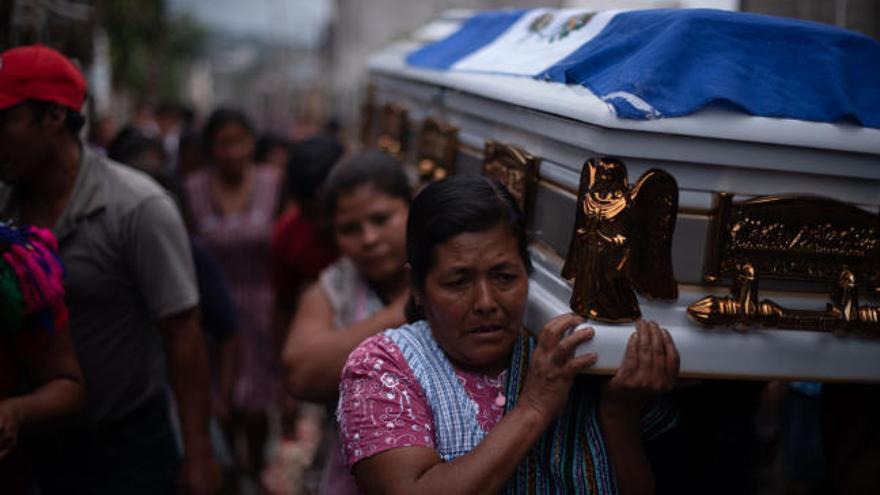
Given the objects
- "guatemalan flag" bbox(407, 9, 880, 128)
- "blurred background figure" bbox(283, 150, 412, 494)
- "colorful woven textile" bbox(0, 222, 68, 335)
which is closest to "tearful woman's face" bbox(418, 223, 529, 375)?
"guatemalan flag" bbox(407, 9, 880, 128)

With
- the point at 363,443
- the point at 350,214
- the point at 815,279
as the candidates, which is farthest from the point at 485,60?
the point at 363,443

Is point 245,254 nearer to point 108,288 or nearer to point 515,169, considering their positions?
point 108,288

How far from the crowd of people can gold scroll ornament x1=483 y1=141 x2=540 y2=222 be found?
0.82 feet

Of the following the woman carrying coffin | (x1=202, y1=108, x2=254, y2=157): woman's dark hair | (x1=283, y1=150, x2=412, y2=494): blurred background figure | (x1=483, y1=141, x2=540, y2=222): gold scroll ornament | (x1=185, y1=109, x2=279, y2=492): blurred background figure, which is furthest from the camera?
(x1=202, y1=108, x2=254, y2=157): woman's dark hair

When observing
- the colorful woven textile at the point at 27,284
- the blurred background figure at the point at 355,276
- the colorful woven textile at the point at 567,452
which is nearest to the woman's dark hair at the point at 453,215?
the colorful woven textile at the point at 567,452

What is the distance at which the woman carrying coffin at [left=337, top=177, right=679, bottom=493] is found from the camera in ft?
5.46

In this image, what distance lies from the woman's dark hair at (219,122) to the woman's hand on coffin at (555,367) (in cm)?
451

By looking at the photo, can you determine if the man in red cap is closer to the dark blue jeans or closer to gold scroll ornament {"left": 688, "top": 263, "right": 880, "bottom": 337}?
the dark blue jeans

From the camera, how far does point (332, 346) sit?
2434mm

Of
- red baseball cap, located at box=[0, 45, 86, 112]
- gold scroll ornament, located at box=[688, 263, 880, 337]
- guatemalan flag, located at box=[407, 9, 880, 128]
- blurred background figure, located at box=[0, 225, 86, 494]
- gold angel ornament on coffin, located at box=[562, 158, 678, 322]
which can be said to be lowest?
blurred background figure, located at box=[0, 225, 86, 494]

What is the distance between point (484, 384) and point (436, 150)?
140cm

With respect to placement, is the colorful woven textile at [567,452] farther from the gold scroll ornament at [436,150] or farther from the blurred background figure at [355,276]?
the gold scroll ornament at [436,150]

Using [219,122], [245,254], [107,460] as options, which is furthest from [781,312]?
[219,122]

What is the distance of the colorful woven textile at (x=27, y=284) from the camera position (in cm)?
217
